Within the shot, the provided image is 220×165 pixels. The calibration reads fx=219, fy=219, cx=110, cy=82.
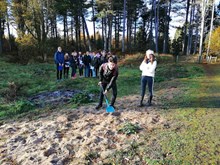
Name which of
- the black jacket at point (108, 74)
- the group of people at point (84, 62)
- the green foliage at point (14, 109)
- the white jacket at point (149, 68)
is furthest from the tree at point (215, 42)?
the green foliage at point (14, 109)

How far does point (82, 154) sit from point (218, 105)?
521cm

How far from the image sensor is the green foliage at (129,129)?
5.16 metres

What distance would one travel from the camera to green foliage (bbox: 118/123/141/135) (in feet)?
16.9

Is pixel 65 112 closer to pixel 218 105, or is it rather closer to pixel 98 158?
pixel 98 158

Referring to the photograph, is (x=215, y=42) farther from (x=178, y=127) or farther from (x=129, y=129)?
(x=129, y=129)

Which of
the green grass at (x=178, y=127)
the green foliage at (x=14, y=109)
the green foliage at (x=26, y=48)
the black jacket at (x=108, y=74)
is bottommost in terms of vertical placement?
the green foliage at (x=14, y=109)

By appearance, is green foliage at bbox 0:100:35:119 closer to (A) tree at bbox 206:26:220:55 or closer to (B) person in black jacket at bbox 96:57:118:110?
(B) person in black jacket at bbox 96:57:118:110

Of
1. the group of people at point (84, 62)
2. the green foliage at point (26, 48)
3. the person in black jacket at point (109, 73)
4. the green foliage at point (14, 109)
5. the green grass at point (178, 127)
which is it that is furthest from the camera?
the green foliage at point (26, 48)

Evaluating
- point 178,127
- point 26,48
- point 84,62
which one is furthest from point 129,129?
point 26,48

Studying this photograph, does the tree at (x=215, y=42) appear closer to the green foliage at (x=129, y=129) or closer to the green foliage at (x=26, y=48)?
the green foliage at (x=26, y=48)

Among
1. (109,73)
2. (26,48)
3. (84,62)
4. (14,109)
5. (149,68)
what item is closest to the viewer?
(109,73)

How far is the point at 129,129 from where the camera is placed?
522 centimetres

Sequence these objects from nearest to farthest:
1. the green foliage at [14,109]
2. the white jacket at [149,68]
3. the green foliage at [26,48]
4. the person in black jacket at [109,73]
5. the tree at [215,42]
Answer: the person in black jacket at [109,73] < the white jacket at [149,68] < the green foliage at [14,109] < the green foliage at [26,48] < the tree at [215,42]

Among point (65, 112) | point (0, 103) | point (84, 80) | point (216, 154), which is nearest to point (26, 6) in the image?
point (84, 80)
